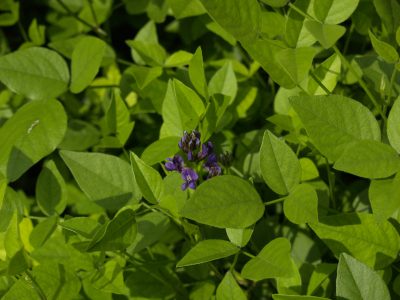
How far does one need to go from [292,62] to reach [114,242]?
39cm

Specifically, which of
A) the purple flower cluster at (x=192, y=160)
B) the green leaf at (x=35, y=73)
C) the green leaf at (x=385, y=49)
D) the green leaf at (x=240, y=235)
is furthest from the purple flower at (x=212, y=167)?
the green leaf at (x=35, y=73)

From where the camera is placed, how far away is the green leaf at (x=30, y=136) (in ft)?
3.81

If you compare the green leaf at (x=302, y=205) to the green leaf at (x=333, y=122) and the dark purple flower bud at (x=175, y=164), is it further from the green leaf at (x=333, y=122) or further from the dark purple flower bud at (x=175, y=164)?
the dark purple flower bud at (x=175, y=164)

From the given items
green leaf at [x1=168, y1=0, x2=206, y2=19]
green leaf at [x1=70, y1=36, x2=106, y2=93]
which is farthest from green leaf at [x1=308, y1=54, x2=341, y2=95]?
green leaf at [x1=70, y1=36, x2=106, y2=93]

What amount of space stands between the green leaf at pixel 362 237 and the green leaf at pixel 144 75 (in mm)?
498

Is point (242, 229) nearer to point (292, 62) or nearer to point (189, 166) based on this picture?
point (189, 166)

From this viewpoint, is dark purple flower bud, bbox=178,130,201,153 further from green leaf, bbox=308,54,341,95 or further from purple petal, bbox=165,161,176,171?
green leaf, bbox=308,54,341,95

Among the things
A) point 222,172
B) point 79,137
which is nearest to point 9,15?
point 79,137

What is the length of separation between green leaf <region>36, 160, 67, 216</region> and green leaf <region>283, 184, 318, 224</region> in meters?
0.48

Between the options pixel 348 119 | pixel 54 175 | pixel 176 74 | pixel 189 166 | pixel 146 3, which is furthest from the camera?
pixel 146 3

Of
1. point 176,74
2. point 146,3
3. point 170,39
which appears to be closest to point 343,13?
point 176,74

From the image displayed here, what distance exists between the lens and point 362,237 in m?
0.96

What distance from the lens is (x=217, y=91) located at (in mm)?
1252

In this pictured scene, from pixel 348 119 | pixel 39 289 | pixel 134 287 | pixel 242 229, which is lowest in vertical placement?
pixel 134 287
